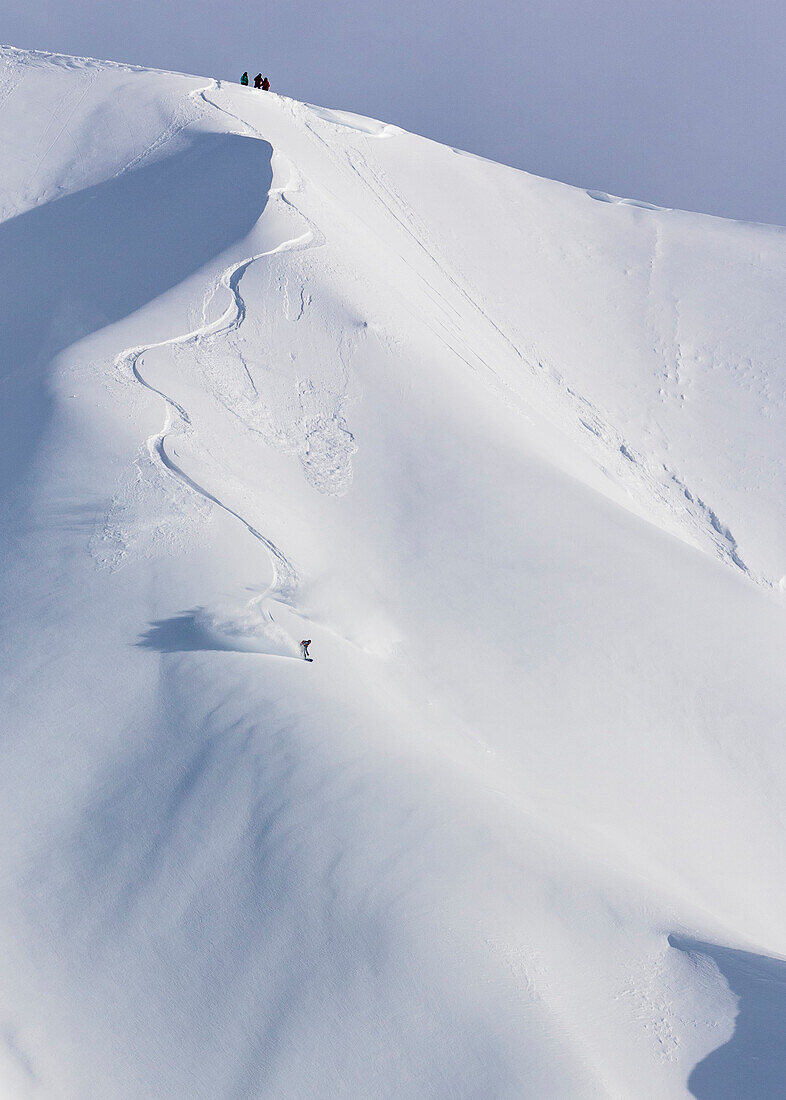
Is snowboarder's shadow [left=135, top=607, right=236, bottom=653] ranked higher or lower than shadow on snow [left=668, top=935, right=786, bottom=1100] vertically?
lower

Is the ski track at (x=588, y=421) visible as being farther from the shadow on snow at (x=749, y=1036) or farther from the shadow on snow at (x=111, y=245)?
the shadow on snow at (x=749, y=1036)

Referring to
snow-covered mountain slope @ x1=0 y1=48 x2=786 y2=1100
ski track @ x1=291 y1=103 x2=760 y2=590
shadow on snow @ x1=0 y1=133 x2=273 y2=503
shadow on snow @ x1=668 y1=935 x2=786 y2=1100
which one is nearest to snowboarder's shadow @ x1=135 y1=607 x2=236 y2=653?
snow-covered mountain slope @ x1=0 y1=48 x2=786 y2=1100

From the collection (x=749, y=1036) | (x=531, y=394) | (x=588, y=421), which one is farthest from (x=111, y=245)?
(x=749, y=1036)

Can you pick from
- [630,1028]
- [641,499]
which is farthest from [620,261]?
[630,1028]

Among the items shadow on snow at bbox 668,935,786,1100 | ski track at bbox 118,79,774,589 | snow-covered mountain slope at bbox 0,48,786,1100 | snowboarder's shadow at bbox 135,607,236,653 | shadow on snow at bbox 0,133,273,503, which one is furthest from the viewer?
ski track at bbox 118,79,774,589

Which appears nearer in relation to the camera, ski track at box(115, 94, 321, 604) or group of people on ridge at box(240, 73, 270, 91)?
ski track at box(115, 94, 321, 604)

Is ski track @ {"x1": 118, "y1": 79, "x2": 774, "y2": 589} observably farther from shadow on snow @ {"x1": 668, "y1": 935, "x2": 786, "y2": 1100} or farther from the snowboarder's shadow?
shadow on snow @ {"x1": 668, "y1": 935, "x2": 786, "y2": 1100}

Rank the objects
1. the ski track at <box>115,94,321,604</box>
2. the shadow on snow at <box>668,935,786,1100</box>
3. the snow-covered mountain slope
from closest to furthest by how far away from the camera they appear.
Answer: the shadow on snow at <box>668,935,786,1100</box>, the snow-covered mountain slope, the ski track at <box>115,94,321,604</box>

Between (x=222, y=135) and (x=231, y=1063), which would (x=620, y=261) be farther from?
(x=231, y=1063)
